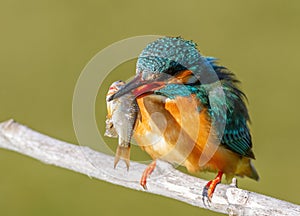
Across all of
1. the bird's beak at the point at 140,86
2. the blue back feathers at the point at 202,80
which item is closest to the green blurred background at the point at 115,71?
the blue back feathers at the point at 202,80

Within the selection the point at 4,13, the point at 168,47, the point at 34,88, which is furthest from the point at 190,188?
the point at 4,13

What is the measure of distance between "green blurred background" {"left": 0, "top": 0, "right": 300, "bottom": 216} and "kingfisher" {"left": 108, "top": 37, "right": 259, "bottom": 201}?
0.96 meters

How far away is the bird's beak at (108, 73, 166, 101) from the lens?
4.68 ft

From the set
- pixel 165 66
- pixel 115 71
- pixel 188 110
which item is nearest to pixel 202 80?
pixel 188 110

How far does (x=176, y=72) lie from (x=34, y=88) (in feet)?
8.13

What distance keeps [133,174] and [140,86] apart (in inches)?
13.0

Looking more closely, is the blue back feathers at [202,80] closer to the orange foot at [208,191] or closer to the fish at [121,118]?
the fish at [121,118]

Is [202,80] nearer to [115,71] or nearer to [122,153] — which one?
[122,153]

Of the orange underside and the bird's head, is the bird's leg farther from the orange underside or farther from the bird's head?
the bird's head

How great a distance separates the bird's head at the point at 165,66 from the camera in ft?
4.81

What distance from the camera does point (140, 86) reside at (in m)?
1.46

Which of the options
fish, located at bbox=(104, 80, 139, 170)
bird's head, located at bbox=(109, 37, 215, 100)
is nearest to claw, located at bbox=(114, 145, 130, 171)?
fish, located at bbox=(104, 80, 139, 170)

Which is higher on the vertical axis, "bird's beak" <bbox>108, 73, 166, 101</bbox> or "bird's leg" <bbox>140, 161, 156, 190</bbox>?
"bird's beak" <bbox>108, 73, 166, 101</bbox>

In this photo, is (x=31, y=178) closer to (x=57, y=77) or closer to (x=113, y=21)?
(x=57, y=77)
